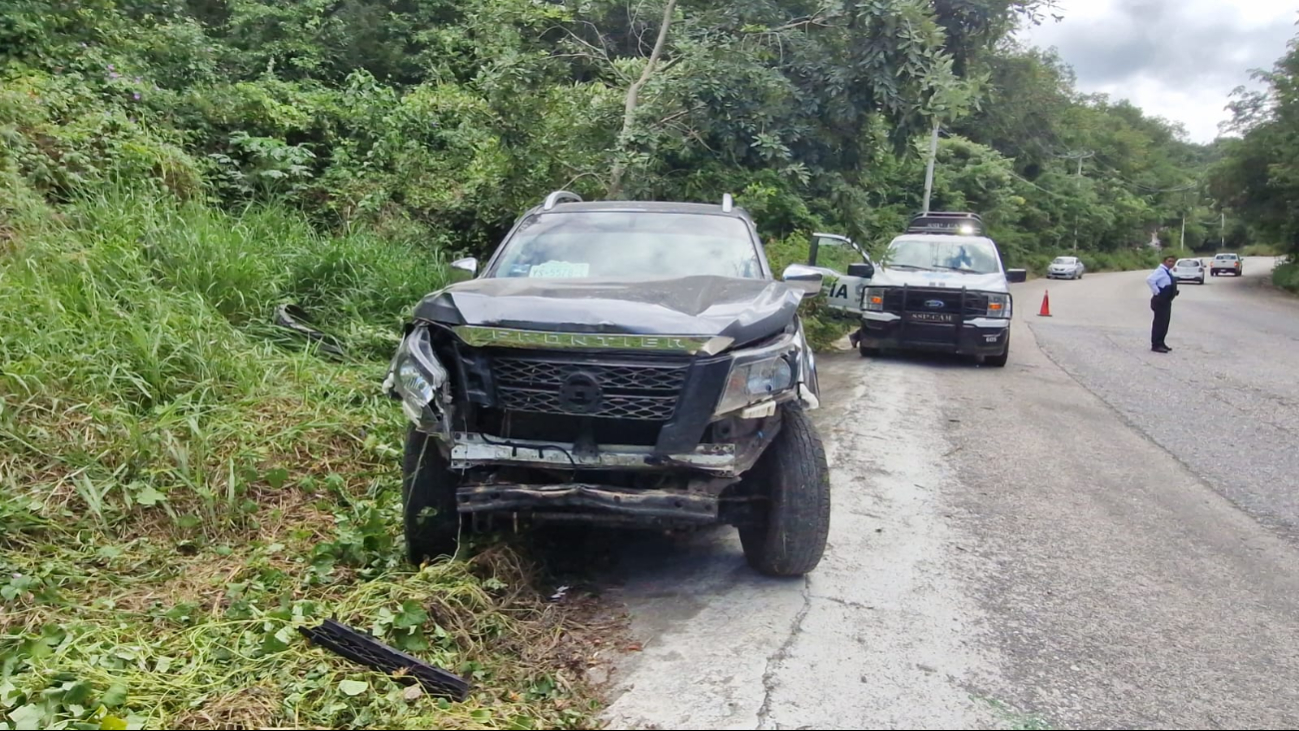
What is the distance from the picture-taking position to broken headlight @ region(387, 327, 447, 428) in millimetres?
3781

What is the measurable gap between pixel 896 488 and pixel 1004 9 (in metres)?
8.11

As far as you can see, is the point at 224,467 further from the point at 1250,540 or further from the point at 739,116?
the point at 739,116

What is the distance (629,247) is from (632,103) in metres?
5.62

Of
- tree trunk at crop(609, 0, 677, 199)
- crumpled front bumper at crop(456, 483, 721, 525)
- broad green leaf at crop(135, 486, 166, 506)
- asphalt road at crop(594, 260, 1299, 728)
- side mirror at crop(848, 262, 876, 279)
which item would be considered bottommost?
asphalt road at crop(594, 260, 1299, 728)

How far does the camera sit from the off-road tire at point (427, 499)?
4156mm

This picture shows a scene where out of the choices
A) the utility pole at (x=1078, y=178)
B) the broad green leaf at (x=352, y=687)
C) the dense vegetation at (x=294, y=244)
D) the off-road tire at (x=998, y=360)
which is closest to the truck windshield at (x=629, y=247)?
the dense vegetation at (x=294, y=244)

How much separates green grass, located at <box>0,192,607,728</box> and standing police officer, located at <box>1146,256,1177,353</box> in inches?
461

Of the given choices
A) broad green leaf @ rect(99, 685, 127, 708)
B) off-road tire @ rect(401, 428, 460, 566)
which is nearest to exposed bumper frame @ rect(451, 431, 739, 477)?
off-road tire @ rect(401, 428, 460, 566)

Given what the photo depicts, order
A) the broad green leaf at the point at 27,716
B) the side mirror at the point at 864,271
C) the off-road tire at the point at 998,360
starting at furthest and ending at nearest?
the off-road tire at the point at 998,360, the side mirror at the point at 864,271, the broad green leaf at the point at 27,716

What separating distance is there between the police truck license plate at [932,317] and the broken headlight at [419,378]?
8683 mm

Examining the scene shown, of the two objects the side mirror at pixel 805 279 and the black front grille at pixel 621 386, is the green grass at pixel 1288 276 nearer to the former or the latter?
the side mirror at pixel 805 279

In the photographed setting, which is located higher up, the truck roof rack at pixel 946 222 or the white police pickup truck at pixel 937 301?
the truck roof rack at pixel 946 222

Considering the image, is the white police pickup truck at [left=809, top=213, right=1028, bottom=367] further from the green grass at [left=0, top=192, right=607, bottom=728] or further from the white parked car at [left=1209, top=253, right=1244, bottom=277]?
the white parked car at [left=1209, top=253, right=1244, bottom=277]

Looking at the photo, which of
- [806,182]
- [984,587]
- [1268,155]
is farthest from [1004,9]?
[1268,155]
